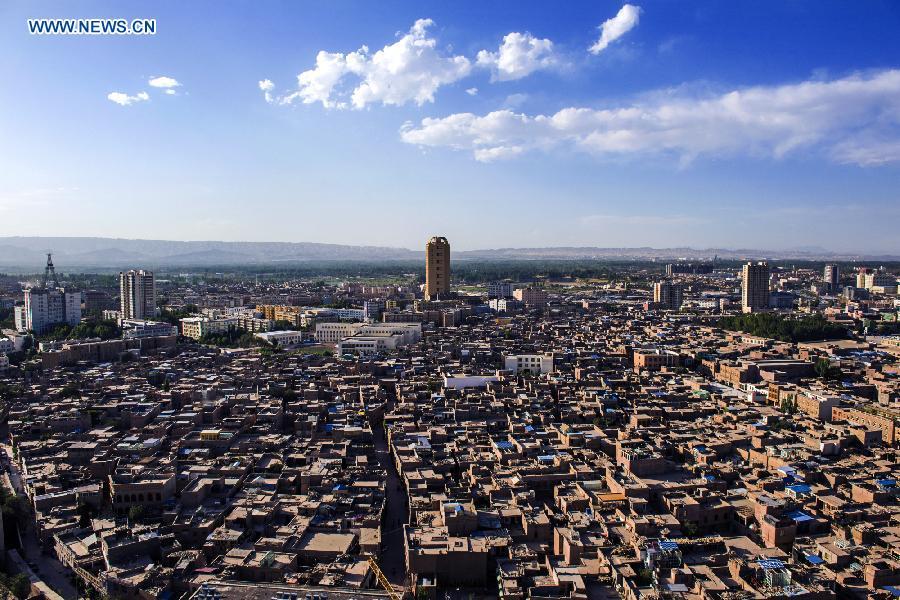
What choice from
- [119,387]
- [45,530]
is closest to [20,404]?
[119,387]

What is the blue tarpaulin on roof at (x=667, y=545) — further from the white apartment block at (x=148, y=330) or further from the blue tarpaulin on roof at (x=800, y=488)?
the white apartment block at (x=148, y=330)

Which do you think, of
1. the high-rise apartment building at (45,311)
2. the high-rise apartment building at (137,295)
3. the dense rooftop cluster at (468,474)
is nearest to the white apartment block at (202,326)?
the high-rise apartment building at (137,295)

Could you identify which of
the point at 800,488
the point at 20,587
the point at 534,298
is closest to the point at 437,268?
the point at 534,298

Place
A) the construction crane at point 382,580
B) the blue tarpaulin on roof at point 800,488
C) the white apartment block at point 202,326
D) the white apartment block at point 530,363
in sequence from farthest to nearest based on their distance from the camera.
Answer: the white apartment block at point 202,326, the white apartment block at point 530,363, the blue tarpaulin on roof at point 800,488, the construction crane at point 382,580

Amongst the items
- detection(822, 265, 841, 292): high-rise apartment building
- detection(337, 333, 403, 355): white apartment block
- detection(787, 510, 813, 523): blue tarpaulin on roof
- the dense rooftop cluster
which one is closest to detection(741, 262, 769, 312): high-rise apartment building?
detection(822, 265, 841, 292): high-rise apartment building

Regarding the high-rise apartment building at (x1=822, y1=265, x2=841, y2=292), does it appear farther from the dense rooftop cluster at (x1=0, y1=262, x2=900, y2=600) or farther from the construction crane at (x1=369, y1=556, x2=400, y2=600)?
the construction crane at (x1=369, y1=556, x2=400, y2=600)

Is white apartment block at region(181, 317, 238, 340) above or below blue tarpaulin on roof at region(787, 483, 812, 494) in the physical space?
above

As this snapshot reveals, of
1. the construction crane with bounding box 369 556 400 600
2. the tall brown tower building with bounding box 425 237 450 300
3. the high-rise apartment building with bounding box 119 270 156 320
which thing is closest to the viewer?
the construction crane with bounding box 369 556 400 600
